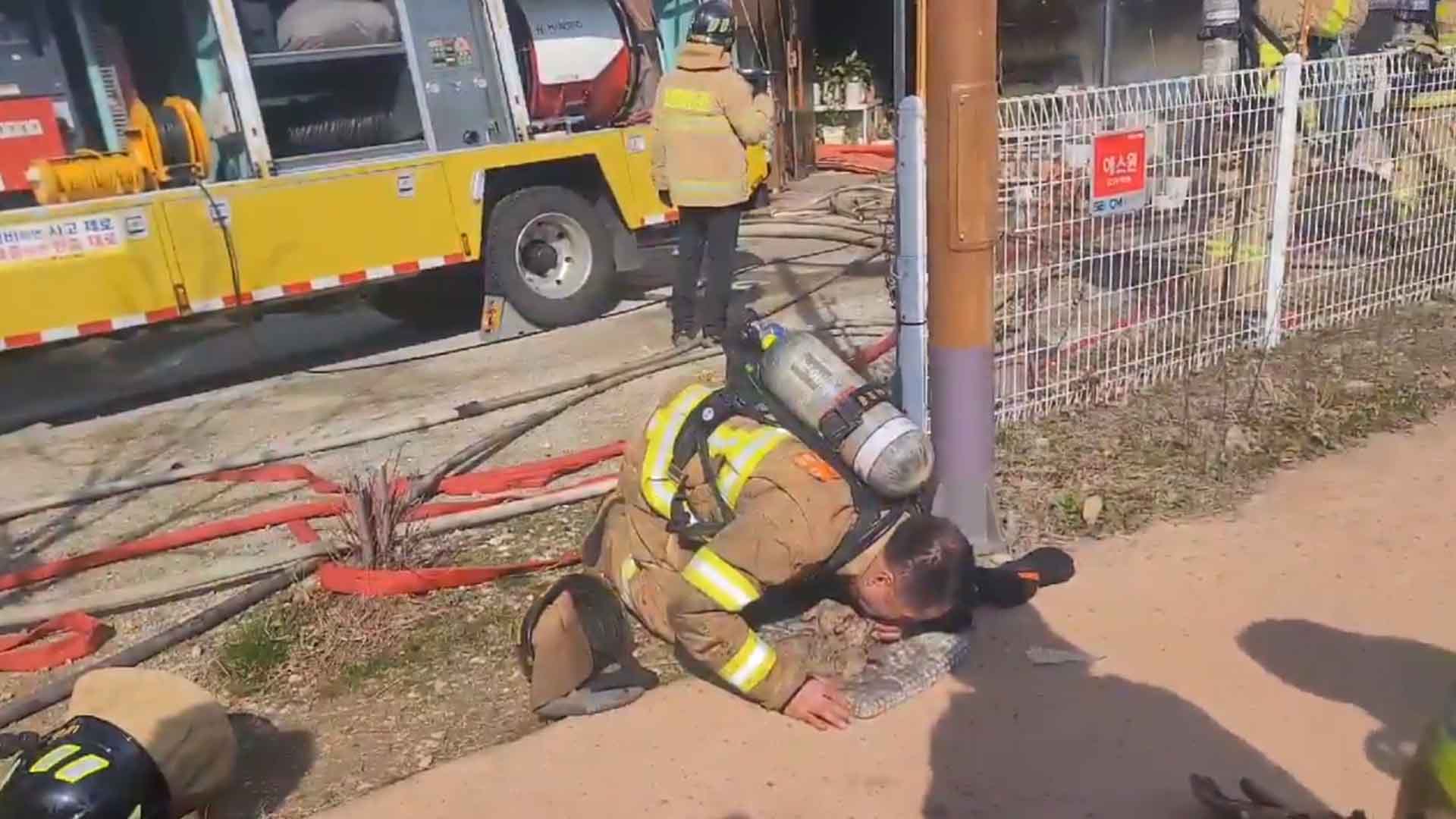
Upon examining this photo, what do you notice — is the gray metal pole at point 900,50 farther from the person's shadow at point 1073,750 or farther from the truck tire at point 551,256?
the person's shadow at point 1073,750

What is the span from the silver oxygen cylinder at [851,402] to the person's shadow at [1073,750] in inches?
22.8

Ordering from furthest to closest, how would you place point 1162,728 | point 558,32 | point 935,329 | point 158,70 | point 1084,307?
point 558,32, point 158,70, point 1084,307, point 935,329, point 1162,728

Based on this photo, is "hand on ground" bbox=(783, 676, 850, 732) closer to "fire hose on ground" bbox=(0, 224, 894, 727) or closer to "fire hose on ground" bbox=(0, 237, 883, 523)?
"fire hose on ground" bbox=(0, 224, 894, 727)

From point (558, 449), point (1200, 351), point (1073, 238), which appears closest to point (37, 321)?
point (558, 449)

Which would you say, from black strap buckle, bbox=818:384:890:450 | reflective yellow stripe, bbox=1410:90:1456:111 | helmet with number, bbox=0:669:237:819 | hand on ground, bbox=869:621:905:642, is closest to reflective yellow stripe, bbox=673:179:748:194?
reflective yellow stripe, bbox=1410:90:1456:111

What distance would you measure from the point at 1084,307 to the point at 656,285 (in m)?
4.53

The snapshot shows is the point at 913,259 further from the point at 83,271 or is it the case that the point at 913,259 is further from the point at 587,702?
the point at 83,271

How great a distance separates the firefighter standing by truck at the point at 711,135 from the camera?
6.89m

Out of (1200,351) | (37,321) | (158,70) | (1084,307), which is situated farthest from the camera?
(158,70)

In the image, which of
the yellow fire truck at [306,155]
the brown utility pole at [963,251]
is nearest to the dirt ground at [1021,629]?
the brown utility pole at [963,251]

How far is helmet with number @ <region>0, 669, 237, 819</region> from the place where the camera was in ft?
8.41

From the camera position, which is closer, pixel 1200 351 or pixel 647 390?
pixel 1200 351

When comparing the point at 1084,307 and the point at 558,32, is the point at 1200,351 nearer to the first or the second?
the point at 1084,307

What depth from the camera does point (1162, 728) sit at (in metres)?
3.19
